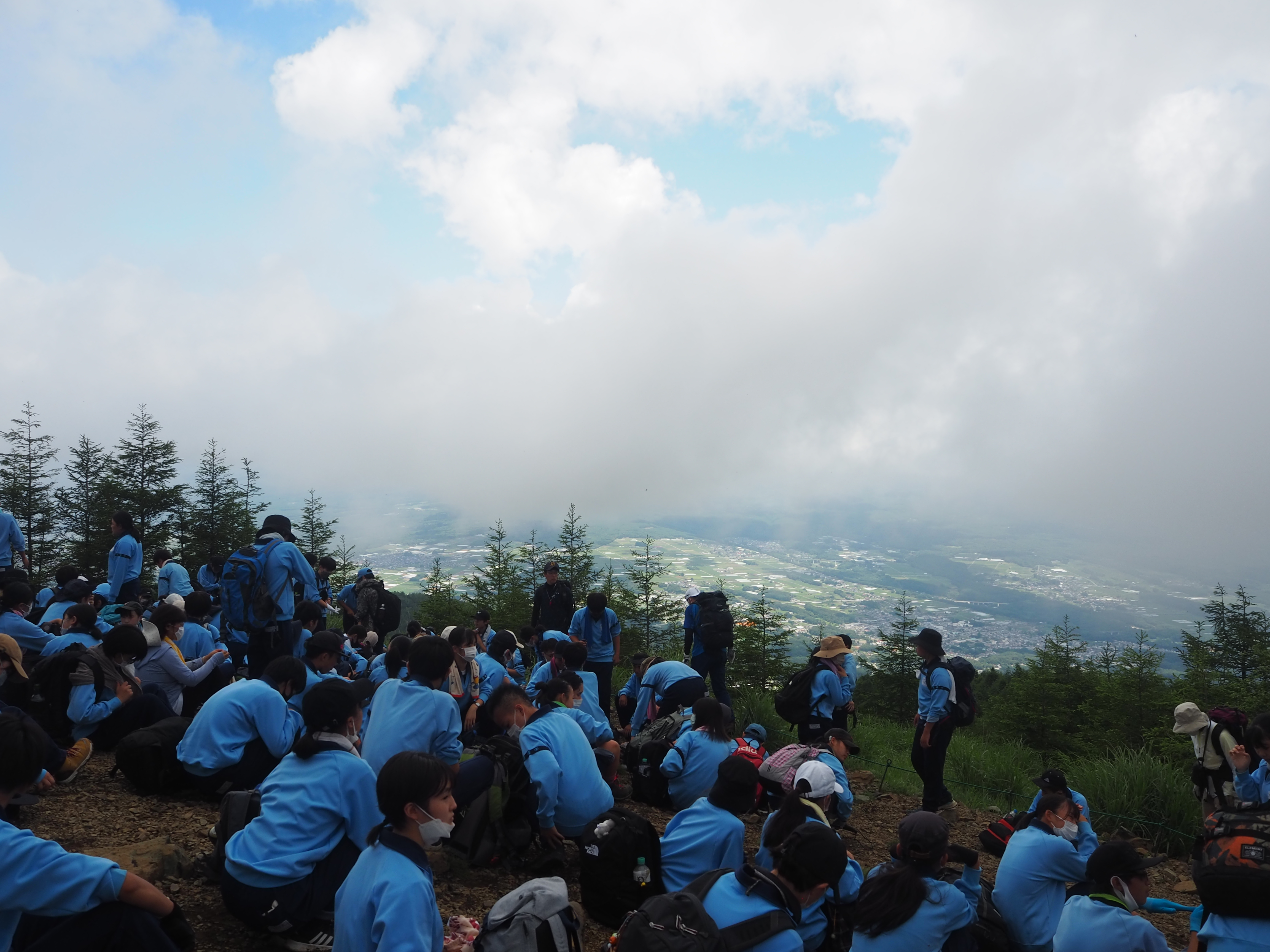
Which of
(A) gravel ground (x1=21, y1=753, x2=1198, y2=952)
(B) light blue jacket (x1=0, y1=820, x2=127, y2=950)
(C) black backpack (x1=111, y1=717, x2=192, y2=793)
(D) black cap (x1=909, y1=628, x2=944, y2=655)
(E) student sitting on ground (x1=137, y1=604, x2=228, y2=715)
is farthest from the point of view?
(D) black cap (x1=909, y1=628, x2=944, y2=655)

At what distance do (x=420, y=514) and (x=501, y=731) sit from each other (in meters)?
102

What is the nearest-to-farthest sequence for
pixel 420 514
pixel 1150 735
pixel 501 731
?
1. pixel 501 731
2. pixel 1150 735
3. pixel 420 514

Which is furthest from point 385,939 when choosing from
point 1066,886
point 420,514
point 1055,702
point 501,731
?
point 420,514

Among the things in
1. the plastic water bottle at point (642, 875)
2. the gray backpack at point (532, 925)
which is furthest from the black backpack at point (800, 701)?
the gray backpack at point (532, 925)

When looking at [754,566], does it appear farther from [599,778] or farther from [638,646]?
[599,778]

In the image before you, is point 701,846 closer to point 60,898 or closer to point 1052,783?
point 1052,783

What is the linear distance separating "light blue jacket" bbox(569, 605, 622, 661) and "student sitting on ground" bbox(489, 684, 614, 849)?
4.47m

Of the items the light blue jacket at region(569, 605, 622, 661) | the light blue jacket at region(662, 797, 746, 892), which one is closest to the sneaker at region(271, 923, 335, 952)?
the light blue jacket at region(662, 797, 746, 892)

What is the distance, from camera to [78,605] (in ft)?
23.4

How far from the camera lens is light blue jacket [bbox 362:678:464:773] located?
507 cm

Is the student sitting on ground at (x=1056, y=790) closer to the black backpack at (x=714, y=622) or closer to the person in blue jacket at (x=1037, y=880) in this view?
the person in blue jacket at (x=1037, y=880)

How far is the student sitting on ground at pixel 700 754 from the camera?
241 inches

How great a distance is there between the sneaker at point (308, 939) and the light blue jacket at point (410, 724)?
1.26m

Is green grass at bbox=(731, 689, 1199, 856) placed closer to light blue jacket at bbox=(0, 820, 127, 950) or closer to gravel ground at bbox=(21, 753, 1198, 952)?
gravel ground at bbox=(21, 753, 1198, 952)
